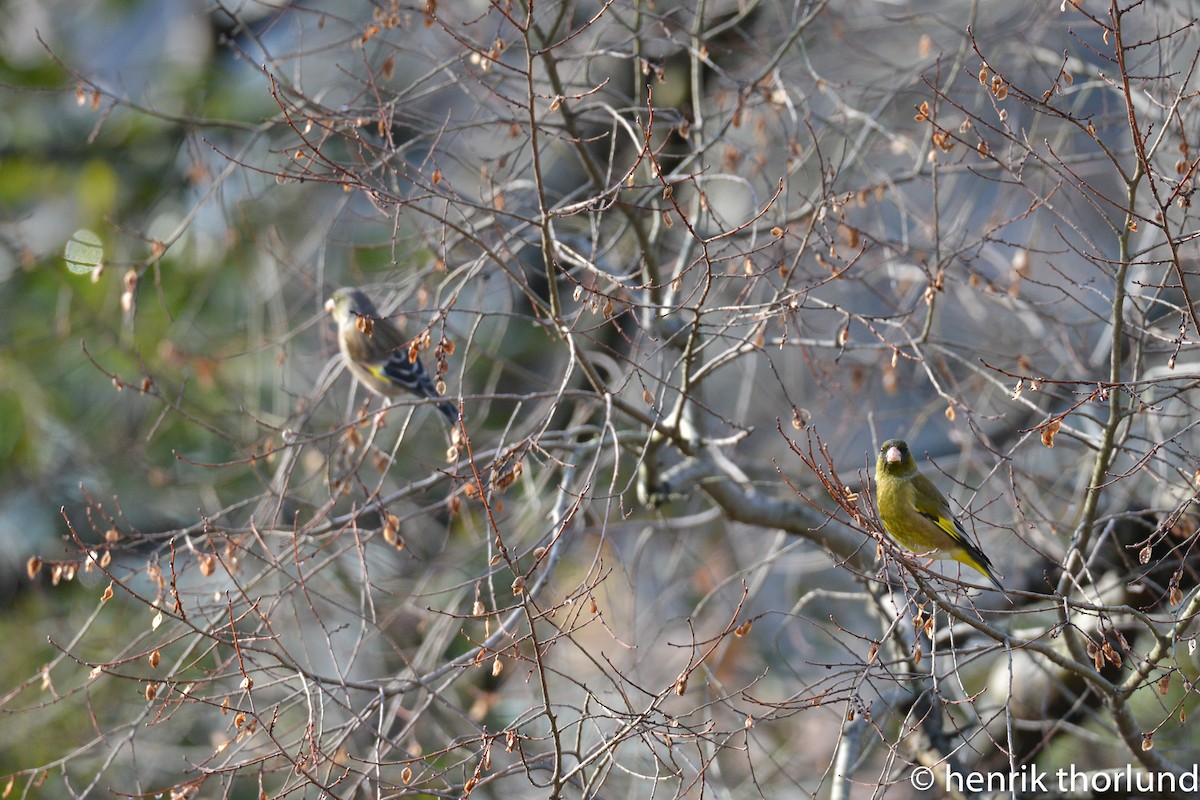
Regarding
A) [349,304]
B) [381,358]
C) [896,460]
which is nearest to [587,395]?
[896,460]

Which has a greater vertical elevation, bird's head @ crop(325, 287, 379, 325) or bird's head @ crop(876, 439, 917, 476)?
bird's head @ crop(325, 287, 379, 325)

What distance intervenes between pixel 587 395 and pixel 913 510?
1756mm

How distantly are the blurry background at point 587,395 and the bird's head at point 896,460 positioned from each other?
0.34m

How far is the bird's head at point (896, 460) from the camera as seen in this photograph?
17.5 ft

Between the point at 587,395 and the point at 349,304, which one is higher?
the point at 349,304

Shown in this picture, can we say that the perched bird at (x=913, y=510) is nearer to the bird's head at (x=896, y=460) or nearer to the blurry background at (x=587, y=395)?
the bird's head at (x=896, y=460)

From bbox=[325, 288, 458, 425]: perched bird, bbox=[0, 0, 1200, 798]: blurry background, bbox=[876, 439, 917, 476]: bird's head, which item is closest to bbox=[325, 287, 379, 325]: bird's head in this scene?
bbox=[325, 288, 458, 425]: perched bird

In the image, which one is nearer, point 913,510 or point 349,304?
point 913,510

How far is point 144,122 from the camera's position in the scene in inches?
462

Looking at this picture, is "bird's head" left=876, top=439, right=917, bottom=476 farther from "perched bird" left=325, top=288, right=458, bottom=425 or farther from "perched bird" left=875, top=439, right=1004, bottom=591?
"perched bird" left=325, top=288, right=458, bottom=425

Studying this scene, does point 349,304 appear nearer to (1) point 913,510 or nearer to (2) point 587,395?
(2) point 587,395

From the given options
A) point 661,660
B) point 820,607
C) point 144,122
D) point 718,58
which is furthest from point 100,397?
point 820,607

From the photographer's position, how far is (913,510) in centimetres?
526

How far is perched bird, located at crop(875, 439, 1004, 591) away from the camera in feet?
16.8
